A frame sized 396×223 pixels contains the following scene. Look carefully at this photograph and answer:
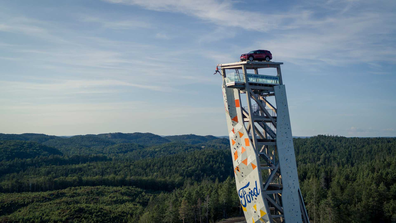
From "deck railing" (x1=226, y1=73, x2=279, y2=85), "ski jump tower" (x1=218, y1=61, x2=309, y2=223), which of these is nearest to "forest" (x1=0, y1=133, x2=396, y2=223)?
"ski jump tower" (x1=218, y1=61, x2=309, y2=223)

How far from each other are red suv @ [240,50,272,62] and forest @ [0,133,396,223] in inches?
1122

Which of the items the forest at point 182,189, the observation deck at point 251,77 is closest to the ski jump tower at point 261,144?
the observation deck at point 251,77

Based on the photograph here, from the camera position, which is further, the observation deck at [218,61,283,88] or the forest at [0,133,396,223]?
the forest at [0,133,396,223]

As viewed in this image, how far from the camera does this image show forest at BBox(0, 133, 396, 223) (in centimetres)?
4816

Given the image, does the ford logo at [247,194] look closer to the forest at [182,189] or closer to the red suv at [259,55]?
the red suv at [259,55]

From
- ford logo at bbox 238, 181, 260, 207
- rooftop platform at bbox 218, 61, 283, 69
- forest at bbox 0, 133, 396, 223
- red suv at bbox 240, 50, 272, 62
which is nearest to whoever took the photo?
ford logo at bbox 238, 181, 260, 207

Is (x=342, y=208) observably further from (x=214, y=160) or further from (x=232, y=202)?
(x=214, y=160)

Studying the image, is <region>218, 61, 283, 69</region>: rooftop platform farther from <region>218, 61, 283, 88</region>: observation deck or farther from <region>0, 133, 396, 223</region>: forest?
<region>0, 133, 396, 223</region>: forest

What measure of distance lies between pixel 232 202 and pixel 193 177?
93.7 metres

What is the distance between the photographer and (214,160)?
171000 millimetres

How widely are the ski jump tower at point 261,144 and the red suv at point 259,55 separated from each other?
0.64 meters

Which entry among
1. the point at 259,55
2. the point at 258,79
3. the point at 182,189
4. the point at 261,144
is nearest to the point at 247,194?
the point at 261,144

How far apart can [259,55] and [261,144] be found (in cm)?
687

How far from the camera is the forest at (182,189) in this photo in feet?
158
